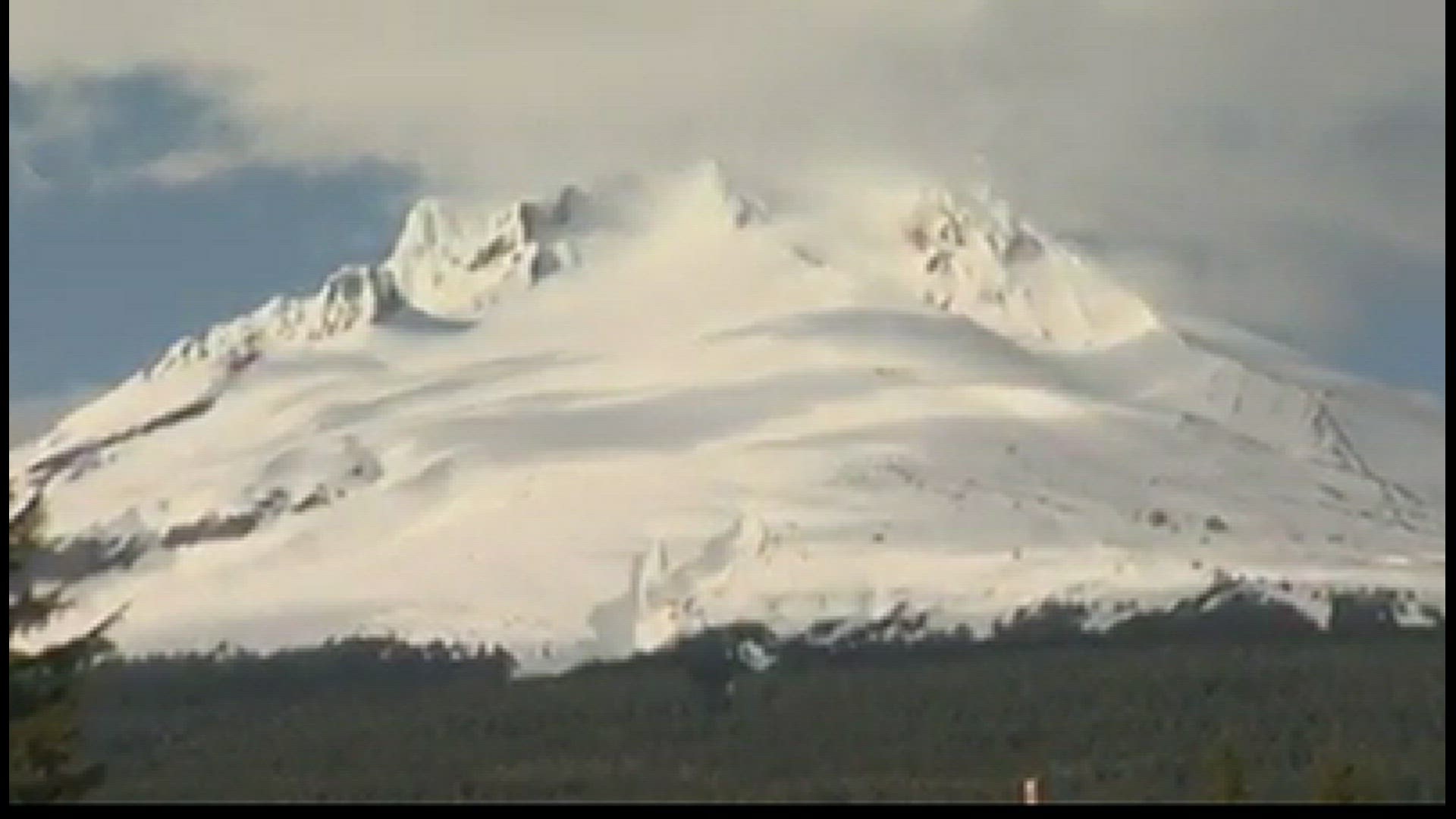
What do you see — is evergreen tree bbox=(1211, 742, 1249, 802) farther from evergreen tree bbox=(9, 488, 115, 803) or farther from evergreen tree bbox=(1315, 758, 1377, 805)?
evergreen tree bbox=(9, 488, 115, 803)

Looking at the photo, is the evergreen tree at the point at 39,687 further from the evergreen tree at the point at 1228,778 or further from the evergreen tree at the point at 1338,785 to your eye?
the evergreen tree at the point at 1228,778

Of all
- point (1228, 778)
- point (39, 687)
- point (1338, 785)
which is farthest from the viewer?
point (1338, 785)

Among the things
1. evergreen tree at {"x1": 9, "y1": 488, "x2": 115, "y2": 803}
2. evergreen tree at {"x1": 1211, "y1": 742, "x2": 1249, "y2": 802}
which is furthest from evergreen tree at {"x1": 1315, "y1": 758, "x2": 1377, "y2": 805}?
evergreen tree at {"x1": 9, "y1": 488, "x2": 115, "y2": 803}

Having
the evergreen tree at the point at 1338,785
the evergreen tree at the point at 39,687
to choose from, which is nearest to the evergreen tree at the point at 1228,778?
the evergreen tree at the point at 1338,785

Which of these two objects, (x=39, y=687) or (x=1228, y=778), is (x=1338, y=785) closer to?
(x=1228, y=778)

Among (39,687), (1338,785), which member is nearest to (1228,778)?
(1338,785)

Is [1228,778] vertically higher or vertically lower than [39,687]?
higher
